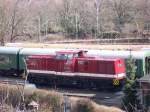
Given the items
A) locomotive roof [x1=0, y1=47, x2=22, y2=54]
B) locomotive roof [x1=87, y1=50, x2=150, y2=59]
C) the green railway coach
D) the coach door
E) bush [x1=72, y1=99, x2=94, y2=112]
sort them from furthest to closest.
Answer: locomotive roof [x1=0, y1=47, x2=22, y2=54] → the coach door → locomotive roof [x1=87, y1=50, x2=150, y2=59] → the green railway coach → bush [x1=72, y1=99, x2=94, y2=112]

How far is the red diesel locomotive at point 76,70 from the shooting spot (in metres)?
26.5

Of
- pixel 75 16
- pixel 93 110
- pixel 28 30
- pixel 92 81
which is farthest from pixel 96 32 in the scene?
pixel 93 110

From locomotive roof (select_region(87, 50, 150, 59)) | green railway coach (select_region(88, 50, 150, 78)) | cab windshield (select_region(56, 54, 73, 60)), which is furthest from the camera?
cab windshield (select_region(56, 54, 73, 60))

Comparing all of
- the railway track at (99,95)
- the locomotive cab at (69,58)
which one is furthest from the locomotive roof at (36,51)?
the railway track at (99,95)

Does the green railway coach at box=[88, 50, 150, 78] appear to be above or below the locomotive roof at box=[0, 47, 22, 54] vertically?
below

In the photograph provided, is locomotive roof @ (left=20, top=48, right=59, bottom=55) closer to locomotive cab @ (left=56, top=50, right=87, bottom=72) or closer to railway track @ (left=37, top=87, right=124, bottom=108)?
locomotive cab @ (left=56, top=50, right=87, bottom=72)

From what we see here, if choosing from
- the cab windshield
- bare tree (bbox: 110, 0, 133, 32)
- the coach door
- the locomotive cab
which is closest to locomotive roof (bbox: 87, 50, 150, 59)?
the coach door

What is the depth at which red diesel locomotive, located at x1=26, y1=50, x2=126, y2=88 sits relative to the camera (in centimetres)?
2653

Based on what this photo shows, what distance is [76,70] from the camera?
90.7ft

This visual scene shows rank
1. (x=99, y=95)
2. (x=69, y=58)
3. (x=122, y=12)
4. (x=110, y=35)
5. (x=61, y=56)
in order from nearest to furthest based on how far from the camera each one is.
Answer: (x=99, y=95) → (x=69, y=58) → (x=61, y=56) → (x=110, y=35) → (x=122, y=12)

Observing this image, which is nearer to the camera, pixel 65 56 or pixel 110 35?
pixel 65 56

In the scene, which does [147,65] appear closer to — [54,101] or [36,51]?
[54,101]

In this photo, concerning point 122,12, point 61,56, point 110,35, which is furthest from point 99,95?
point 122,12

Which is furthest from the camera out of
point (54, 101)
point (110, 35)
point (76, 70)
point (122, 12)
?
point (122, 12)
